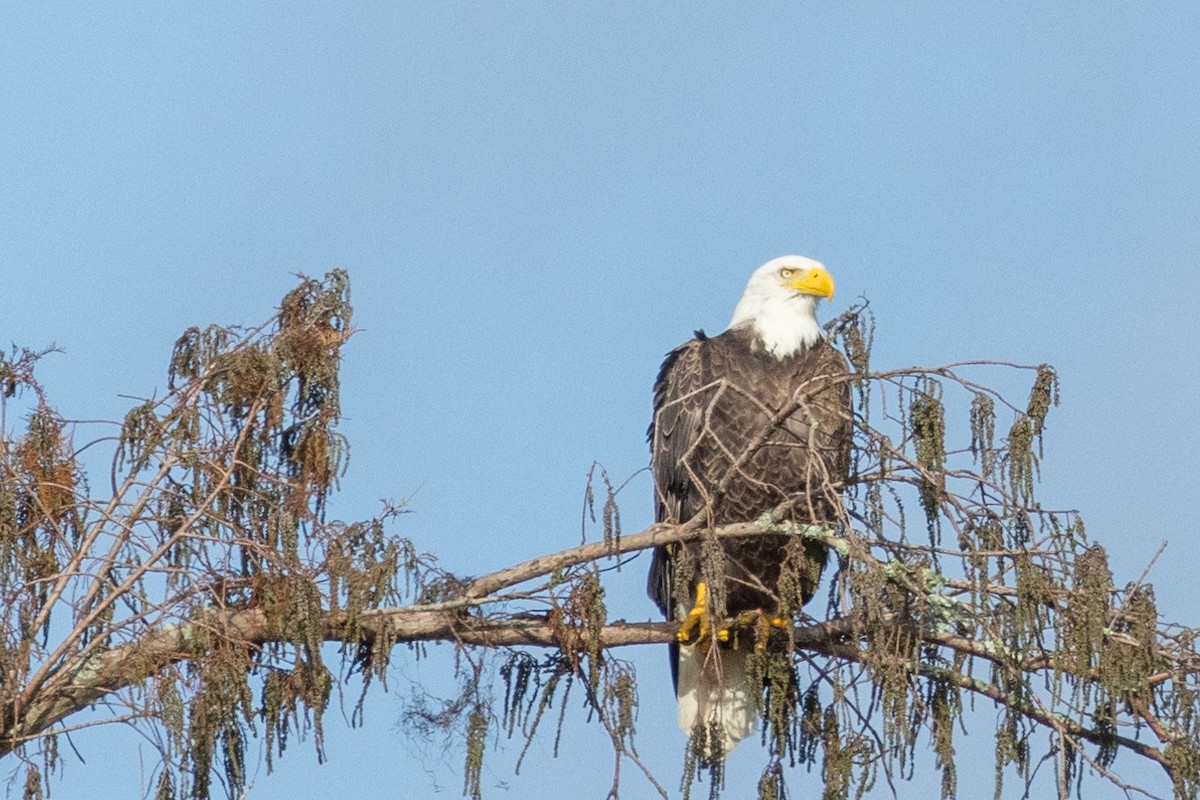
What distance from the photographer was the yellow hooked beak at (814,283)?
317 inches

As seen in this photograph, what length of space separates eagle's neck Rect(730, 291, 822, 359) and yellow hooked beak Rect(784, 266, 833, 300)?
4 centimetres

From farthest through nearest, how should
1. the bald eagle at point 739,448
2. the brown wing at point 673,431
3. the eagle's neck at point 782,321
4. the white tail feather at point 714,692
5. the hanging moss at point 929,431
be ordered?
the white tail feather at point 714,692 < the eagle's neck at point 782,321 < the brown wing at point 673,431 < the bald eagle at point 739,448 < the hanging moss at point 929,431

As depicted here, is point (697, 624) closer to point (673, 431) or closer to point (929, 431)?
point (673, 431)

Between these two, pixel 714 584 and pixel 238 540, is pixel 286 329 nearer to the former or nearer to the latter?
pixel 238 540

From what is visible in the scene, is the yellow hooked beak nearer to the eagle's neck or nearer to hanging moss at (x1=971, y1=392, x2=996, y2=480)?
the eagle's neck

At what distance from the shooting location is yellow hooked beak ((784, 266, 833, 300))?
805 centimetres

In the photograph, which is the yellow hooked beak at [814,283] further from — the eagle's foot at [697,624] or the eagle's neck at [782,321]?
the eagle's foot at [697,624]

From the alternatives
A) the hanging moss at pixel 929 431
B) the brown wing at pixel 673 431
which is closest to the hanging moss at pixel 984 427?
the hanging moss at pixel 929 431

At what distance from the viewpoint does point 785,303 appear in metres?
7.97

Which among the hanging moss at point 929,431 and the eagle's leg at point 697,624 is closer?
the hanging moss at point 929,431

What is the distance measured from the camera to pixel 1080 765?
5.48 meters

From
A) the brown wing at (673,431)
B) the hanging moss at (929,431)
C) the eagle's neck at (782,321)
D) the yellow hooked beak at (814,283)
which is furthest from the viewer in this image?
the yellow hooked beak at (814,283)

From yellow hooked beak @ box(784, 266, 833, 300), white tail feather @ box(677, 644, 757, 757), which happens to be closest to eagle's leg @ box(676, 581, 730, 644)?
white tail feather @ box(677, 644, 757, 757)

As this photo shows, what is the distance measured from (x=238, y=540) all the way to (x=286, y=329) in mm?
819
